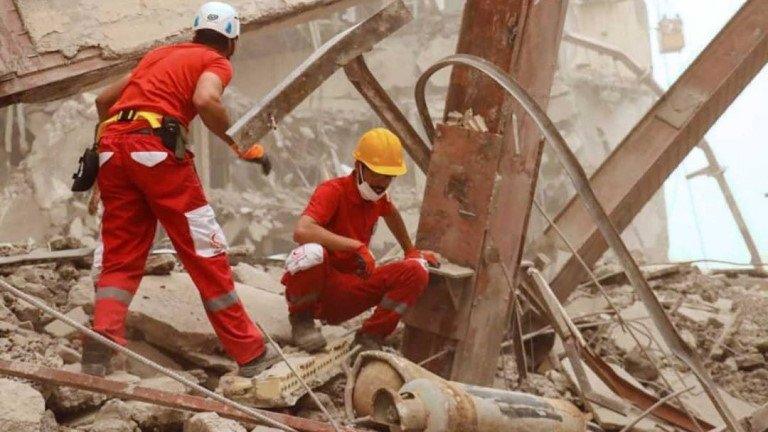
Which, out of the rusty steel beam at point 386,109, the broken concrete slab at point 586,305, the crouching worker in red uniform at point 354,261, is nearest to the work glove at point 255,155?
the crouching worker in red uniform at point 354,261

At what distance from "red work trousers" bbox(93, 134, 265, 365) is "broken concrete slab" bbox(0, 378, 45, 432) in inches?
23.8

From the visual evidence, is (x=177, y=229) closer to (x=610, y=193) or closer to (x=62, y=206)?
(x=610, y=193)

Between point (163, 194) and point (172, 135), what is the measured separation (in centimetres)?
24

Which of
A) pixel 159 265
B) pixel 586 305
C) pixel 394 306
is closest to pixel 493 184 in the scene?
pixel 394 306

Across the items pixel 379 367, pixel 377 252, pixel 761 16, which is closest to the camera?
pixel 379 367

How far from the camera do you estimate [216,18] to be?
4.04 meters

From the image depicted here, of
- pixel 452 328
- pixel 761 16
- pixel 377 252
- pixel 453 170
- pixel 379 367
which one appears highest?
pixel 761 16

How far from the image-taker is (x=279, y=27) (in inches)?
238

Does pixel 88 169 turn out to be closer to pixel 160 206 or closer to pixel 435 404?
pixel 160 206

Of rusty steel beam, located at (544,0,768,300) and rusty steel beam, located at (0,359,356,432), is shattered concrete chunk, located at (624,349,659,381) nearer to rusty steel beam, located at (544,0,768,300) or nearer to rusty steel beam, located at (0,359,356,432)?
rusty steel beam, located at (544,0,768,300)

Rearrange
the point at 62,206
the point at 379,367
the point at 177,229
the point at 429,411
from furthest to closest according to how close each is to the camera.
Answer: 1. the point at 62,206
2. the point at 177,229
3. the point at 379,367
4. the point at 429,411

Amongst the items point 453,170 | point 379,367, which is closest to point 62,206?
point 453,170

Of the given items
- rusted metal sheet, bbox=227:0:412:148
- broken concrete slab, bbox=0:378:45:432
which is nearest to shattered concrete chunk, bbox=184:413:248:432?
broken concrete slab, bbox=0:378:45:432

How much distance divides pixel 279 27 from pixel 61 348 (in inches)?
105
